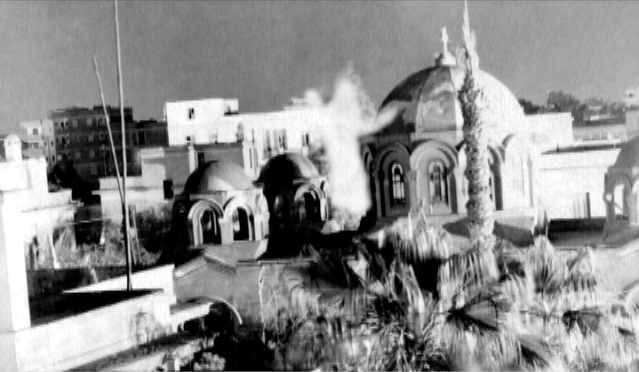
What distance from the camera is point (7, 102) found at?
18.3m

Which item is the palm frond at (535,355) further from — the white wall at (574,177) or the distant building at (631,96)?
the distant building at (631,96)

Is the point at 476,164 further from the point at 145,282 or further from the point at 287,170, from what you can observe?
the point at 287,170

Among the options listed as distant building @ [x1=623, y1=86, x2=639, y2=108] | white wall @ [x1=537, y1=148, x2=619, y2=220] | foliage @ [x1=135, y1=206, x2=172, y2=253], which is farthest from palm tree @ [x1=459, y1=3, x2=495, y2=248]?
foliage @ [x1=135, y1=206, x2=172, y2=253]

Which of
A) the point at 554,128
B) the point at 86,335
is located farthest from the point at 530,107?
the point at 86,335

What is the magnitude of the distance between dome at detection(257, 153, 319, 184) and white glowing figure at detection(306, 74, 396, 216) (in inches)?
141

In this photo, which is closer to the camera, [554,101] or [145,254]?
[145,254]

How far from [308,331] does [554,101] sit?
43651mm

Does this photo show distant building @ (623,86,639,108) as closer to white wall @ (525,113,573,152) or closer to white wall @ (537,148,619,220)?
white wall @ (537,148,619,220)

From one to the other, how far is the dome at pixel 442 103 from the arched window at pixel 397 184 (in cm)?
87

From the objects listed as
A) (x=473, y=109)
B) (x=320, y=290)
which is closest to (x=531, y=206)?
(x=473, y=109)

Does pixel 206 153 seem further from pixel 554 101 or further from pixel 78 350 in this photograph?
pixel 78 350

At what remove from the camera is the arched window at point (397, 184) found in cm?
2062

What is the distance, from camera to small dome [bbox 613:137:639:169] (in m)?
19.5

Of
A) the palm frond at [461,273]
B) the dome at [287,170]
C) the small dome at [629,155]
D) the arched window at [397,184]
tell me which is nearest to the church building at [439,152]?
the arched window at [397,184]
